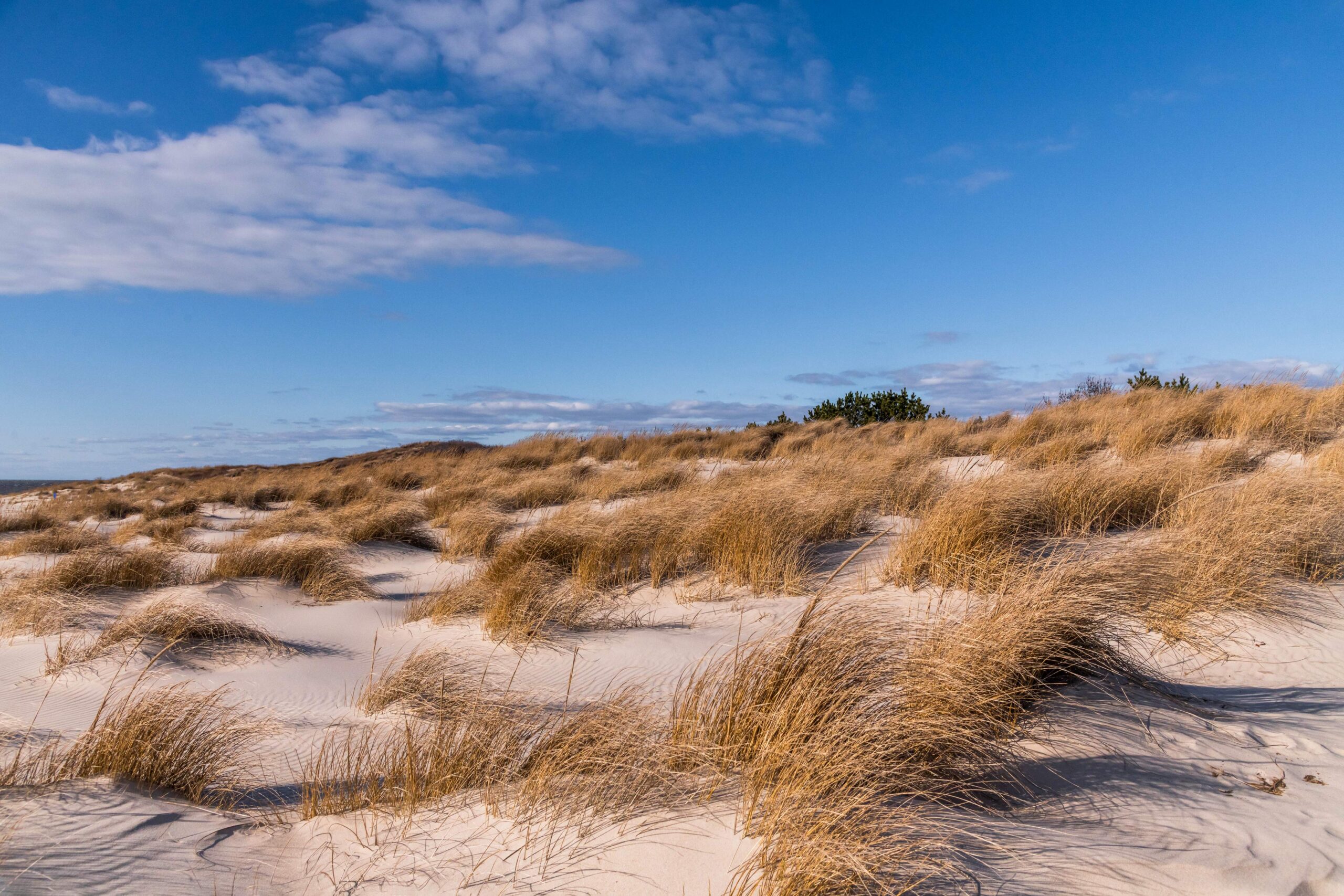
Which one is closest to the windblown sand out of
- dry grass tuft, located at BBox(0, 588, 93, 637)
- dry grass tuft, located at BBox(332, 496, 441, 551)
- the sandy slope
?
the sandy slope

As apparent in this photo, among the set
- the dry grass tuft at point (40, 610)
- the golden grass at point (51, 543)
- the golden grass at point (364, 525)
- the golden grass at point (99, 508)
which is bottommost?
the golden grass at point (99, 508)

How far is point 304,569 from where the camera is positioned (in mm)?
6961

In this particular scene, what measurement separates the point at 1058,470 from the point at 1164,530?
6.07 feet

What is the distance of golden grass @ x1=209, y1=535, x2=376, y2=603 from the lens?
21.7 ft

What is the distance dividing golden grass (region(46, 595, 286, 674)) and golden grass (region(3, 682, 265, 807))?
1.85 meters

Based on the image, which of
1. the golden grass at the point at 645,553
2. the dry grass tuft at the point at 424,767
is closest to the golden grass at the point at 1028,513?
the golden grass at the point at 645,553

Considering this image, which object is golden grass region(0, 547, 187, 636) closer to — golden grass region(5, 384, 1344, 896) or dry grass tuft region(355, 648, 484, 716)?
golden grass region(5, 384, 1344, 896)

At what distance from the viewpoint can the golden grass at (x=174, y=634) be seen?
4824 millimetres

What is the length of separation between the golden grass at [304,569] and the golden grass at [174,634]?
4.18 ft

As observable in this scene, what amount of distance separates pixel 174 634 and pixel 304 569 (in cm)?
207

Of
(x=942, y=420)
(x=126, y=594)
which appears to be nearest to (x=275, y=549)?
(x=126, y=594)

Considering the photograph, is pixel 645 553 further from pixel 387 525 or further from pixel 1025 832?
pixel 1025 832

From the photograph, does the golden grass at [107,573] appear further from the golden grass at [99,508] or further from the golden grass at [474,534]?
the golden grass at [99,508]

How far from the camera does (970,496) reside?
569 centimetres
